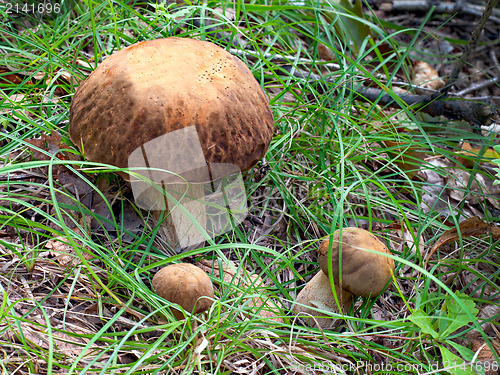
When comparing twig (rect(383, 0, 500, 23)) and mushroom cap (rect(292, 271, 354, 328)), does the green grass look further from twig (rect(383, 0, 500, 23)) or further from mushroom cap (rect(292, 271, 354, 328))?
twig (rect(383, 0, 500, 23))

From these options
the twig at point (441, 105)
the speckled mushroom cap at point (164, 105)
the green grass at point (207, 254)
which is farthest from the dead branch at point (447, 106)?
the speckled mushroom cap at point (164, 105)

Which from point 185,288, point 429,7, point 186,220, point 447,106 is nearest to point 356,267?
point 185,288

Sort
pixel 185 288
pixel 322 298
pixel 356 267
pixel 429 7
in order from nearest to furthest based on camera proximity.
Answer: pixel 185 288 → pixel 356 267 → pixel 322 298 → pixel 429 7

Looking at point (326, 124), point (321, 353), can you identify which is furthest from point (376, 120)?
point (321, 353)

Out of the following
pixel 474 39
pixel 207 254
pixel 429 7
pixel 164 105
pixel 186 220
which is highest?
pixel 164 105

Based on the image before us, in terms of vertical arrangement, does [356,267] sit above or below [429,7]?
below

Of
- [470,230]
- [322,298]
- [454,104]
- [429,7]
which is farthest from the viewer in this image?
[429,7]

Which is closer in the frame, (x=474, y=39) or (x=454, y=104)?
(x=474, y=39)

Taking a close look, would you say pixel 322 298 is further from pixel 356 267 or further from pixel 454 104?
pixel 454 104
